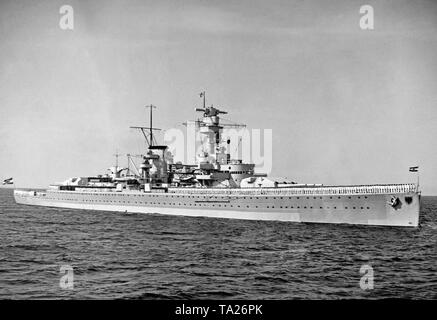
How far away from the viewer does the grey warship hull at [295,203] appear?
34.3 meters

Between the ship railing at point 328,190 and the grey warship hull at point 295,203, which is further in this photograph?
the grey warship hull at point 295,203

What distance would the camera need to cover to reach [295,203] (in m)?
38.1

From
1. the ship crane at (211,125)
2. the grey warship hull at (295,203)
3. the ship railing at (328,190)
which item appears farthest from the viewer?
the ship crane at (211,125)

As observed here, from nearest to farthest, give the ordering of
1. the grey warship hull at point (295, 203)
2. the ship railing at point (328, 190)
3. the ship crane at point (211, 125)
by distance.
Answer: the ship railing at point (328, 190)
the grey warship hull at point (295, 203)
the ship crane at point (211, 125)

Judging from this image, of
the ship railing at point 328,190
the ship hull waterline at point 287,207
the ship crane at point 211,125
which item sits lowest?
the ship hull waterline at point 287,207

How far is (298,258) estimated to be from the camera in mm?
21250

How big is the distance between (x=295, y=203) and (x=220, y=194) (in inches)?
364

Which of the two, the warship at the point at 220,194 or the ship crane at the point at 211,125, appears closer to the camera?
the warship at the point at 220,194

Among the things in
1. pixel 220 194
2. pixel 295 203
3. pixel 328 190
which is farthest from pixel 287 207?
pixel 220 194

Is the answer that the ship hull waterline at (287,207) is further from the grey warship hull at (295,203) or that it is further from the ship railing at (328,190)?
the ship railing at (328,190)

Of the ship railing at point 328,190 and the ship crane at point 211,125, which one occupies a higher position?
the ship crane at point 211,125

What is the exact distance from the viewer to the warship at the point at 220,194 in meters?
34.7

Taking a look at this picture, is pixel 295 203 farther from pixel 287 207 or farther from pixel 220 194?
pixel 220 194
